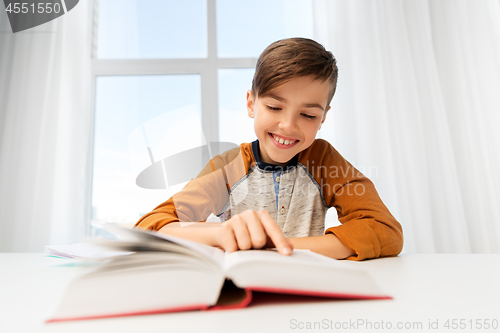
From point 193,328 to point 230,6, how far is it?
2061 millimetres

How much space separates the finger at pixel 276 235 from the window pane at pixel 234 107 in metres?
1.43

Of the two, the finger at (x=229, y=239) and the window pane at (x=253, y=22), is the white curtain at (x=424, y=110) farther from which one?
the finger at (x=229, y=239)

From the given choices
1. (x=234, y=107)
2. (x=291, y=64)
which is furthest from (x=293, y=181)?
(x=234, y=107)

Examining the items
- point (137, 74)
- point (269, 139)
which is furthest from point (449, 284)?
point (137, 74)

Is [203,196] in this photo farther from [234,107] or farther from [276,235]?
[234,107]

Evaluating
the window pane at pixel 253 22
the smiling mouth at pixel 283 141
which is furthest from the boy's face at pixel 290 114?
the window pane at pixel 253 22

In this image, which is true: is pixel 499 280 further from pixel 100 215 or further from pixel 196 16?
pixel 196 16

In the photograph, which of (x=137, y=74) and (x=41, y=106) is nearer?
(x=41, y=106)

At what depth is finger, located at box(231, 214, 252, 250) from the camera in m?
0.35

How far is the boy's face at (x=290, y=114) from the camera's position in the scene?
28.7 inches

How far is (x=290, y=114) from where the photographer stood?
2.41ft

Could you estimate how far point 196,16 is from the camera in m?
1.92

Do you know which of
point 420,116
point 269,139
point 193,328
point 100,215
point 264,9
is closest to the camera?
point 193,328

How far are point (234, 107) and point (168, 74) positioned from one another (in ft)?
1.55
